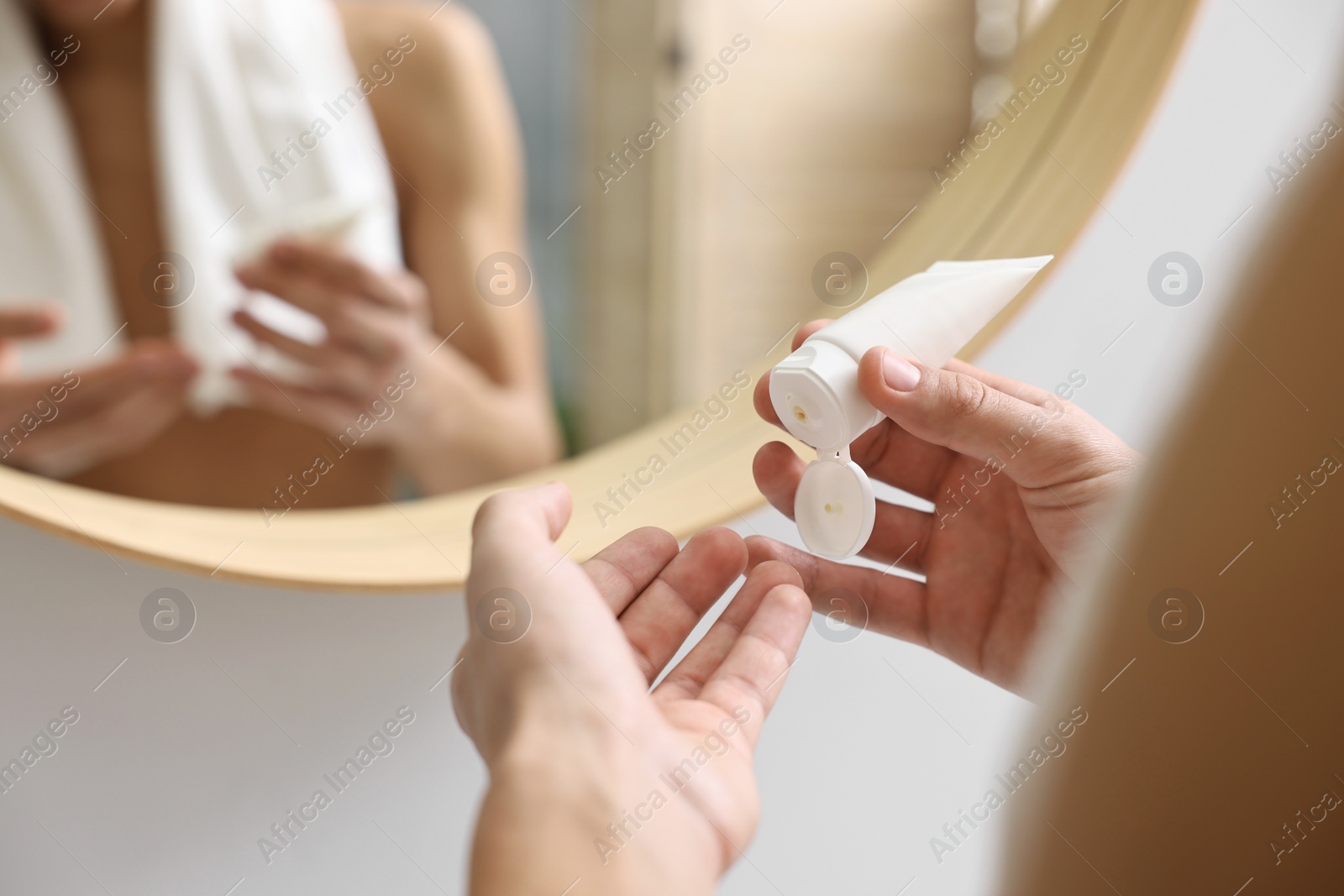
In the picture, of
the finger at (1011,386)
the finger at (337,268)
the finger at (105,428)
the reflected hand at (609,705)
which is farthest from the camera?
the finger at (337,268)

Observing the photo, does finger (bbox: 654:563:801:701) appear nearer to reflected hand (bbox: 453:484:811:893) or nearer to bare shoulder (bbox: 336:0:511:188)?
reflected hand (bbox: 453:484:811:893)

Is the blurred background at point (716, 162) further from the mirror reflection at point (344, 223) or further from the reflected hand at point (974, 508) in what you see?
the reflected hand at point (974, 508)

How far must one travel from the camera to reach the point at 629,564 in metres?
0.31

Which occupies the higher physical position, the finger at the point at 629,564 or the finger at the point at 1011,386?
the finger at the point at 629,564

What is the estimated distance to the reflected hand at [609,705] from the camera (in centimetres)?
21

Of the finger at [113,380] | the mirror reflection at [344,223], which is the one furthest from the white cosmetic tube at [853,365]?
the finger at [113,380]

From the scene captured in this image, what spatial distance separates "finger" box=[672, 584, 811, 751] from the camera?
26 cm

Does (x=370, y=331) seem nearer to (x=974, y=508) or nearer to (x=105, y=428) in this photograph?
(x=105, y=428)

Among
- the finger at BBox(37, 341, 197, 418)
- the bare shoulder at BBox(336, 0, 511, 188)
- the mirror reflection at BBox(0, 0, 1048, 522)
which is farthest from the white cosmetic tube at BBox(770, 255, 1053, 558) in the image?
the bare shoulder at BBox(336, 0, 511, 188)

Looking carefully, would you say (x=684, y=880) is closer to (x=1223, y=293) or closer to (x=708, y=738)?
(x=708, y=738)

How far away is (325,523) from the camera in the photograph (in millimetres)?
407

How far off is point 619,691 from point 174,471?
0.45 m

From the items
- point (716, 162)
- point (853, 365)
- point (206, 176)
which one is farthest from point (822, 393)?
point (716, 162)

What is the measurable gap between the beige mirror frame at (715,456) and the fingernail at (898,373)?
13cm
